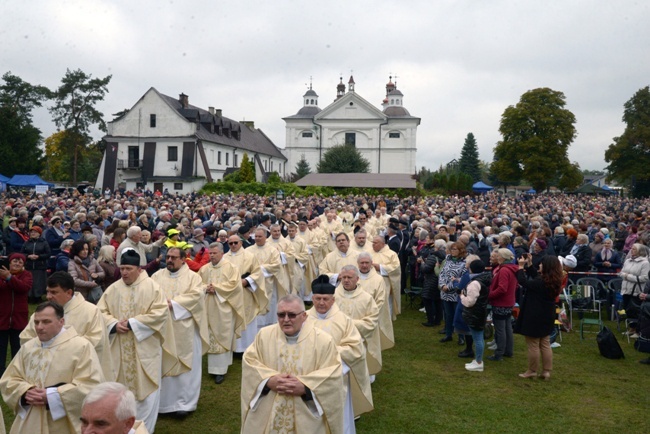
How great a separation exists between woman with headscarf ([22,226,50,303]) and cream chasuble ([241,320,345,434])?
27.0 ft

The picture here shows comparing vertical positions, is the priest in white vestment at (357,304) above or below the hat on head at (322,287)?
below

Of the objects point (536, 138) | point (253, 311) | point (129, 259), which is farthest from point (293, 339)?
point (536, 138)

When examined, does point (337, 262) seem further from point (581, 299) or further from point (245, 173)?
point (245, 173)

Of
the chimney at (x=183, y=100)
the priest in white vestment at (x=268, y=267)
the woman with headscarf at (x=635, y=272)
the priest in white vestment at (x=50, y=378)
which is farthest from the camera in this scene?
the chimney at (x=183, y=100)

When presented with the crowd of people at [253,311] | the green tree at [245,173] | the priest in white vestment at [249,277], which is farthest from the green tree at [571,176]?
the priest in white vestment at [249,277]

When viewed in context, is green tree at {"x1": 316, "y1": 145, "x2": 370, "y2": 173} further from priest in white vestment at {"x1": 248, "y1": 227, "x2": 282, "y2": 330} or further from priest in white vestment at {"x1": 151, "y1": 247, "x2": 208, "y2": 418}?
priest in white vestment at {"x1": 151, "y1": 247, "x2": 208, "y2": 418}

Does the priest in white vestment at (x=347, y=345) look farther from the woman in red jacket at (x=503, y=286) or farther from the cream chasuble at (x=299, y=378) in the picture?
the woman in red jacket at (x=503, y=286)

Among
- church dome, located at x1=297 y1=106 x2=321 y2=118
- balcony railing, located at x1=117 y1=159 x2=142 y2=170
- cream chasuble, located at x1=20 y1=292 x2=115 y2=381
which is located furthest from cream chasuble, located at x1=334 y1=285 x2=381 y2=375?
church dome, located at x1=297 y1=106 x2=321 y2=118

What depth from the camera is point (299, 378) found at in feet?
14.7

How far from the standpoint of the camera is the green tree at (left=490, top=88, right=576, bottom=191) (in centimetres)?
5412

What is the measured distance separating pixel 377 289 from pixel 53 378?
163 inches

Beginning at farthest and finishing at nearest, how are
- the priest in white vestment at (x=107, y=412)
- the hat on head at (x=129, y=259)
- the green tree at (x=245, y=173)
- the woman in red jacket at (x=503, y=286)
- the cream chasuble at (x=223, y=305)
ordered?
the green tree at (x=245, y=173) < the woman in red jacket at (x=503, y=286) < the cream chasuble at (x=223, y=305) < the hat on head at (x=129, y=259) < the priest in white vestment at (x=107, y=412)

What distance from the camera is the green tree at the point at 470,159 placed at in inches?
3172

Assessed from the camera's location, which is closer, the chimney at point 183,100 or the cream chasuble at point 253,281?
the cream chasuble at point 253,281
